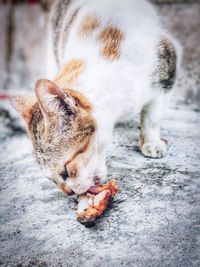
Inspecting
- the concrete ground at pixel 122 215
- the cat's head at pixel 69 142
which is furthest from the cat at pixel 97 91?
the concrete ground at pixel 122 215

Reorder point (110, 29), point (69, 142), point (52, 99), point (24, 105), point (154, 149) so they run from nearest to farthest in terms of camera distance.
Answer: point (52, 99) → point (69, 142) → point (24, 105) → point (110, 29) → point (154, 149)

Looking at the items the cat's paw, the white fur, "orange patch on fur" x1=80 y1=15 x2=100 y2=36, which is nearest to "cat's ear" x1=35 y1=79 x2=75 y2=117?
the white fur

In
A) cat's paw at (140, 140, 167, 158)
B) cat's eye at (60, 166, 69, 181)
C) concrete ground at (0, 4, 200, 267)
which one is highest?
cat's eye at (60, 166, 69, 181)

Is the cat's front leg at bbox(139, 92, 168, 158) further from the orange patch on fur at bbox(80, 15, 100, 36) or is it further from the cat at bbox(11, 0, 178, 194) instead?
the orange patch on fur at bbox(80, 15, 100, 36)

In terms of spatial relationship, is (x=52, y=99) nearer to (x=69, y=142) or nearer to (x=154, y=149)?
(x=69, y=142)

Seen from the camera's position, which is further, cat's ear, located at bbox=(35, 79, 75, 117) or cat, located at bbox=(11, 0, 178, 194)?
cat, located at bbox=(11, 0, 178, 194)

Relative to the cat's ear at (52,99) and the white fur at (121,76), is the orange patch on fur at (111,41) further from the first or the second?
the cat's ear at (52,99)

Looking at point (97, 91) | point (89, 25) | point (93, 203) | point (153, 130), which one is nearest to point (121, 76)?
point (97, 91)

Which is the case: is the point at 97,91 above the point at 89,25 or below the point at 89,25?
below
